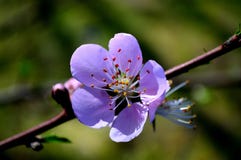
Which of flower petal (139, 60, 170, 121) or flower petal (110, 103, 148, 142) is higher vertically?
flower petal (139, 60, 170, 121)

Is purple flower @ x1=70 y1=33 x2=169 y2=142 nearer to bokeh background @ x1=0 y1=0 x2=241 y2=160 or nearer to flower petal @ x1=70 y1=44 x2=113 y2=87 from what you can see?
flower petal @ x1=70 y1=44 x2=113 y2=87

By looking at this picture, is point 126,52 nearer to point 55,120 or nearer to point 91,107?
point 91,107

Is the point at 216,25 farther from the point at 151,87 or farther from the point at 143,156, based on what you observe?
the point at 151,87

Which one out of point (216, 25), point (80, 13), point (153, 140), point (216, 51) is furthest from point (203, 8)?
point (216, 51)

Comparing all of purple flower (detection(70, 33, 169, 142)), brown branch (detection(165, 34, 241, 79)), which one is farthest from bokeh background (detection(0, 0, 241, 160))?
brown branch (detection(165, 34, 241, 79))

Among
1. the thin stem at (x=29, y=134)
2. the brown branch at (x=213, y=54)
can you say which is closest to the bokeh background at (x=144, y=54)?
the thin stem at (x=29, y=134)

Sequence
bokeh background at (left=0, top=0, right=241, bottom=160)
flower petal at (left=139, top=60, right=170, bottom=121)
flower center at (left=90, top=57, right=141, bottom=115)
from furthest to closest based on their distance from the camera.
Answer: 1. bokeh background at (left=0, top=0, right=241, bottom=160)
2. flower center at (left=90, top=57, right=141, bottom=115)
3. flower petal at (left=139, top=60, right=170, bottom=121)
